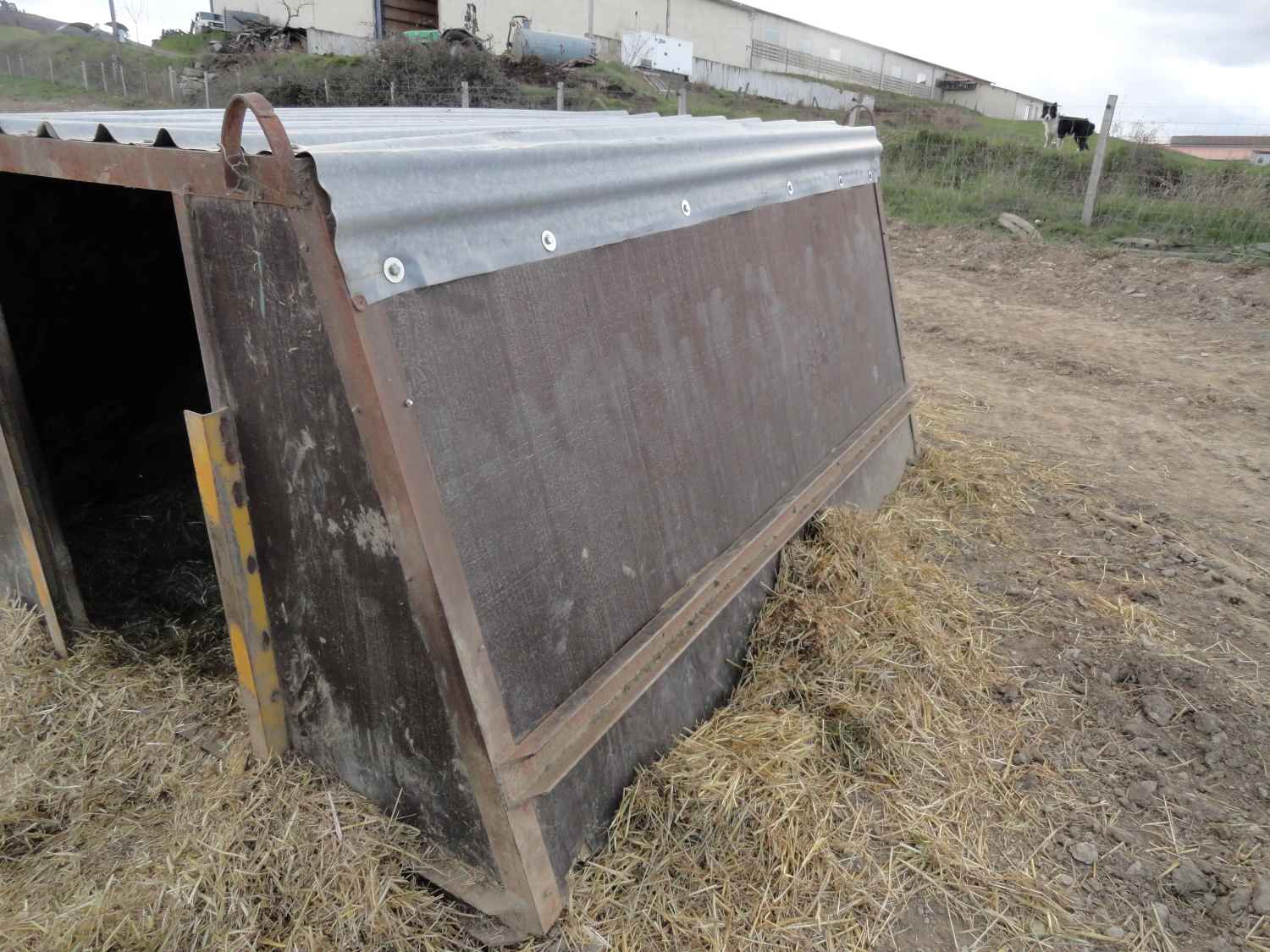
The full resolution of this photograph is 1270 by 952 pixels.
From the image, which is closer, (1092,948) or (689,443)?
(1092,948)

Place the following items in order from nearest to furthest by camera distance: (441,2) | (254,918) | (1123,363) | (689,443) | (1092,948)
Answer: (254,918) → (1092,948) → (689,443) → (1123,363) → (441,2)

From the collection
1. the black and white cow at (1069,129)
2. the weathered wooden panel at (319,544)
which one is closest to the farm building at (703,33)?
the black and white cow at (1069,129)

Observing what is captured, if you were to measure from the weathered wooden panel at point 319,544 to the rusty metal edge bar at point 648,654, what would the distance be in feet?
0.61

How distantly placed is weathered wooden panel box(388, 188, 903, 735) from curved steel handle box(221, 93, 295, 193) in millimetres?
340

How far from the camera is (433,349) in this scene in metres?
1.94

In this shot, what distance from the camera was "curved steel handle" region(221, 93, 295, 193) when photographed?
1660mm

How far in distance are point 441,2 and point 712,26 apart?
43.5 feet

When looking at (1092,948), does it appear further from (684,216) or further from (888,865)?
(684,216)

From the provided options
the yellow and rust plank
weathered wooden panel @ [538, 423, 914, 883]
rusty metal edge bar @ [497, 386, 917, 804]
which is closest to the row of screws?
the yellow and rust plank

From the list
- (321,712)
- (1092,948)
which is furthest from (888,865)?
(321,712)

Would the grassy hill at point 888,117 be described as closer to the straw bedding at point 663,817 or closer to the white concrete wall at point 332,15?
the white concrete wall at point 332,15

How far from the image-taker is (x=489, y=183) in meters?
2.03

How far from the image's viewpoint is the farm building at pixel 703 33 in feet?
102

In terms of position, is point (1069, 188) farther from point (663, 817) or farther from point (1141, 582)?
point (663, 817)
